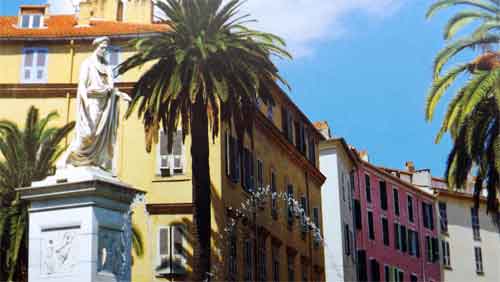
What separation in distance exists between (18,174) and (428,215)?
4851cm

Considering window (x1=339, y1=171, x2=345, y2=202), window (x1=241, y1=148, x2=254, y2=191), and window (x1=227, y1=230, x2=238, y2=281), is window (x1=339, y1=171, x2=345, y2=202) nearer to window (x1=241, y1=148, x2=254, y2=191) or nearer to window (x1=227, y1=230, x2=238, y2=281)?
window (x1=241, y1=148, x2=254, y2=191)

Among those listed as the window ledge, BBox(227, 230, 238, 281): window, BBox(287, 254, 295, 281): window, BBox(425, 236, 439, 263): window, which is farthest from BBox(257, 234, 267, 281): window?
BBox(425, 236, 439, 263): window

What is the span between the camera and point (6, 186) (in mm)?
29328

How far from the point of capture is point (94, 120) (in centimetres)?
1427

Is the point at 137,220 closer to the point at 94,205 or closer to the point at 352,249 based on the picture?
the point at 94,205

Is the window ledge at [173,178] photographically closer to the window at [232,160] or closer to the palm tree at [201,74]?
the window at [232,160]

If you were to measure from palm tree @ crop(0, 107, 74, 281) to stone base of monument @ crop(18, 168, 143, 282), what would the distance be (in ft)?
48.5

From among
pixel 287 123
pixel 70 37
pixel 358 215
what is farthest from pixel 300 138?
pixel 70 37

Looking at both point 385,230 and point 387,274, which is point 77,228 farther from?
point 385,230

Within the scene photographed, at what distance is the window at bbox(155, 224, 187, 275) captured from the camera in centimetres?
3228

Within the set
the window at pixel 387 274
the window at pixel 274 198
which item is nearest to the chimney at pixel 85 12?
the window at pixel 274 198

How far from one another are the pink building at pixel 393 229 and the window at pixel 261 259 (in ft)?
70.5

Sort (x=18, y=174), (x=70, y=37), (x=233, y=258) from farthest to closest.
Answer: (x=70, y=37), (x=233, y=258), (x=18, y=174)

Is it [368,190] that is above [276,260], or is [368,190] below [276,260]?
above
